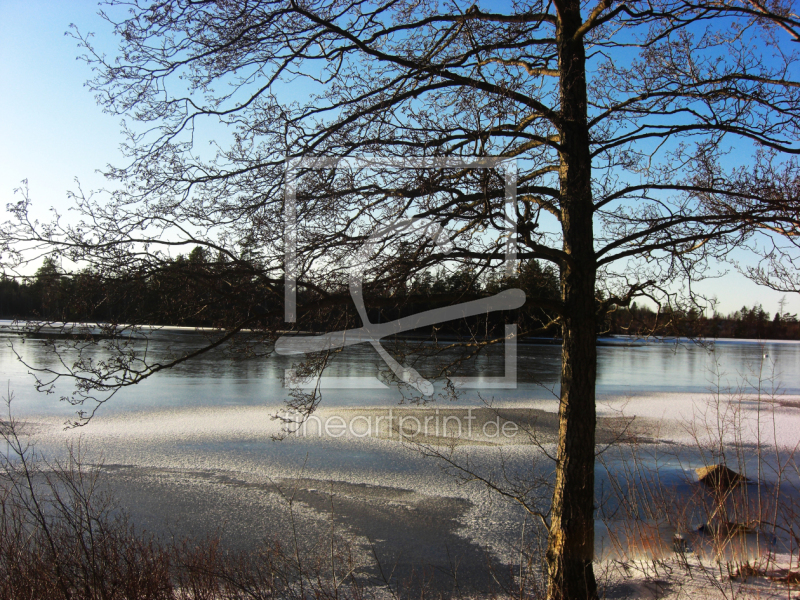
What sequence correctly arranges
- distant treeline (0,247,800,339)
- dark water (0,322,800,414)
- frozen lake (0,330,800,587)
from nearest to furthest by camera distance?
distant treeline (0,247,800,339)
frozen lake (0,330,800,587)
dark water (0,322,800,414)

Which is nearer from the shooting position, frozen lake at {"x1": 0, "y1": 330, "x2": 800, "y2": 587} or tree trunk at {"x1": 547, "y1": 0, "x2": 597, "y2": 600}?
tree trunk at {"x1": 547, "y1": 0, "x2": 597, "y2": 600}

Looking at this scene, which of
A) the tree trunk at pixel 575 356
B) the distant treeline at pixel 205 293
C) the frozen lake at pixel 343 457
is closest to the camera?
the distant treeline at pixel 205 293

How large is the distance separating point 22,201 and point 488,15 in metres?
3.68

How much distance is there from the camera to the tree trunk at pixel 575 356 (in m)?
4.53

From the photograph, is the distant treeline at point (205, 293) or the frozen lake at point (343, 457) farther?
the frozen lake at point (343, 457)

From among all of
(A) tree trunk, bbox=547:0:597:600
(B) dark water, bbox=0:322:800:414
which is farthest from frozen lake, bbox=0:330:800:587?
(A) tree trunk, bbox=547:0:597:600

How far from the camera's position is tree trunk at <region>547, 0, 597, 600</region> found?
14.9 feet

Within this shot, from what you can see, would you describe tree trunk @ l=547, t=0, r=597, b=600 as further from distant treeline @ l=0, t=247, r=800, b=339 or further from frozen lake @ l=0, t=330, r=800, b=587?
frozen lake @ l=0, t=330, r=800, b=587

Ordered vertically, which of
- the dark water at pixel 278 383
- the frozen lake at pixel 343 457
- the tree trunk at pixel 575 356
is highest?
the tree trunk at pixel 575 356

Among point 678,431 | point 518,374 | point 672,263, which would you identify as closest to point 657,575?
point 672,263

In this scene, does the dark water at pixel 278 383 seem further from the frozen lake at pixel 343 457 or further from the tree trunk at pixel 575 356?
the tree trunk at pixel 575 356

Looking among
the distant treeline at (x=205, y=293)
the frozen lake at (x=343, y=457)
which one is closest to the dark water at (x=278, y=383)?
the frozen lake at (x=343, y=457)

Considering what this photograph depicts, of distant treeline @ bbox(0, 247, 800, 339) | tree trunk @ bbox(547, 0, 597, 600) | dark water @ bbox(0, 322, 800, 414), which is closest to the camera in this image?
distant treeline @ bbox(0, 247, 800, 339)

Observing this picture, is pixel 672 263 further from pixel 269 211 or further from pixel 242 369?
pixel 242 369
